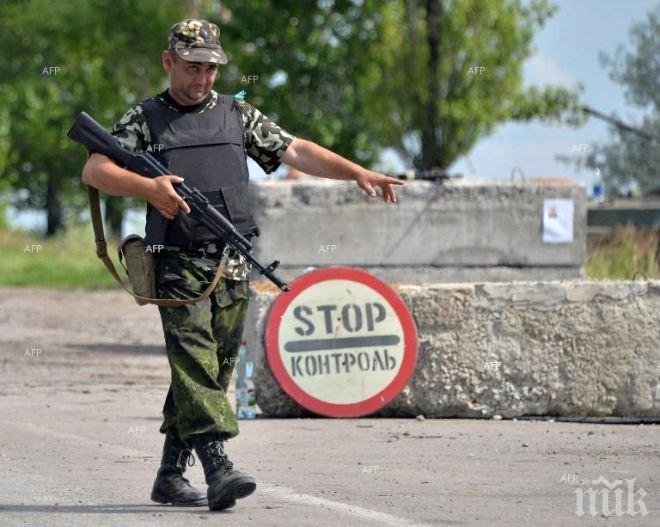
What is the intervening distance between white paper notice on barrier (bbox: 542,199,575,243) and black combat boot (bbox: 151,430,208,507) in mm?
8394

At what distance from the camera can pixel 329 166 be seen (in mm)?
7402

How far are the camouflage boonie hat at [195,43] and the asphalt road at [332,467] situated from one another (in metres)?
1.79

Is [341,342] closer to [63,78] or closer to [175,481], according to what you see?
[175,481]

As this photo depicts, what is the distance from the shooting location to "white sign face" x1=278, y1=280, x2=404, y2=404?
35.2ft

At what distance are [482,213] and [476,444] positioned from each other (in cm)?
572

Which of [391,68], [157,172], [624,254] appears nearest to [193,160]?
[157,172]

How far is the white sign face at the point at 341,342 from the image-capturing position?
1073 cm

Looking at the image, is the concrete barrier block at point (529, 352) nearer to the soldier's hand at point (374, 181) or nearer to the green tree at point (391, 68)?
the soldier's hand at point (374, 181)

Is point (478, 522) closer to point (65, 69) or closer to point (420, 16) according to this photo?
point (420, 16)

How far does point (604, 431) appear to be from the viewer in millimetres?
10227

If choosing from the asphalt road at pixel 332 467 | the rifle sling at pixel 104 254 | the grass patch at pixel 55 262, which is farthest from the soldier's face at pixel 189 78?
the grass patch at pixel 55 262

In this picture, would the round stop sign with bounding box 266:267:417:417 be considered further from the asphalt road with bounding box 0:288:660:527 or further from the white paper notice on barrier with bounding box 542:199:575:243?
the white paper notice on barrier with bounding box 542:199:575:243

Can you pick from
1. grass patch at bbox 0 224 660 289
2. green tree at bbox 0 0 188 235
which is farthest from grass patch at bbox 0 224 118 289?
green tree at bbox 0 0 188 235

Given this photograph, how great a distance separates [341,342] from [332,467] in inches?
92.0
